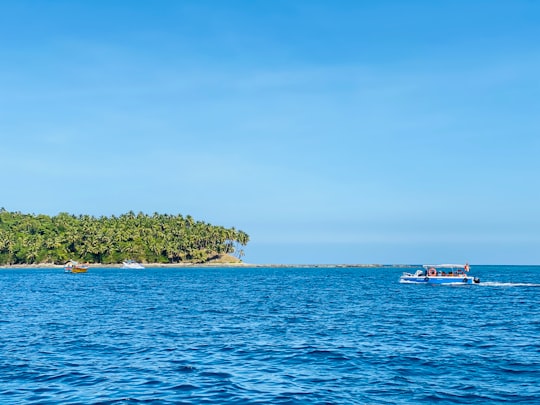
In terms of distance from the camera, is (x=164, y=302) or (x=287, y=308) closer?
(x=287, y=308)

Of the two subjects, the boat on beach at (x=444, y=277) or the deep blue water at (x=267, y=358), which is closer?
the deep blue water at (x=267, y=358)

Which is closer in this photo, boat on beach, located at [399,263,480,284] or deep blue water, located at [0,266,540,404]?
deep blue water, located at [0,266,540,404]

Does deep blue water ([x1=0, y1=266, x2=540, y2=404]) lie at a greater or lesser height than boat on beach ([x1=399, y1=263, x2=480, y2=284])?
lesser

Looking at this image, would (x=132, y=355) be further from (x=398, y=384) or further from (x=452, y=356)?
(x=452, y=356)

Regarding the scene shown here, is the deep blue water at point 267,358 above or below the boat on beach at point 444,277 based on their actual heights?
below

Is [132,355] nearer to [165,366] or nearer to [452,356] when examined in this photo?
[165,366]

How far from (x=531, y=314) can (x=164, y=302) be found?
43791 mm

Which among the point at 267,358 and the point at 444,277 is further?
the point at 444,277

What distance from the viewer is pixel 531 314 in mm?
54969

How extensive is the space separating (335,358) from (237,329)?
13.5 metres

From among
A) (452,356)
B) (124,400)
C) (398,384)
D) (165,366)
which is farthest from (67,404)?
(452,356)

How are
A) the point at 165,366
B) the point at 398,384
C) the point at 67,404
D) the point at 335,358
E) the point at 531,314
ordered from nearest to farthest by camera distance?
the point at 67,404 → the point at 398,384 → the point at 165,366 → the point at 335,358 → the point at 531,314

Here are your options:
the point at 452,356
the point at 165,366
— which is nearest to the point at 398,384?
the point at 452,356

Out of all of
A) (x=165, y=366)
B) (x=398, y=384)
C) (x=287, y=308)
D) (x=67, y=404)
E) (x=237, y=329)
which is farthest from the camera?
(x=287, y=308)
